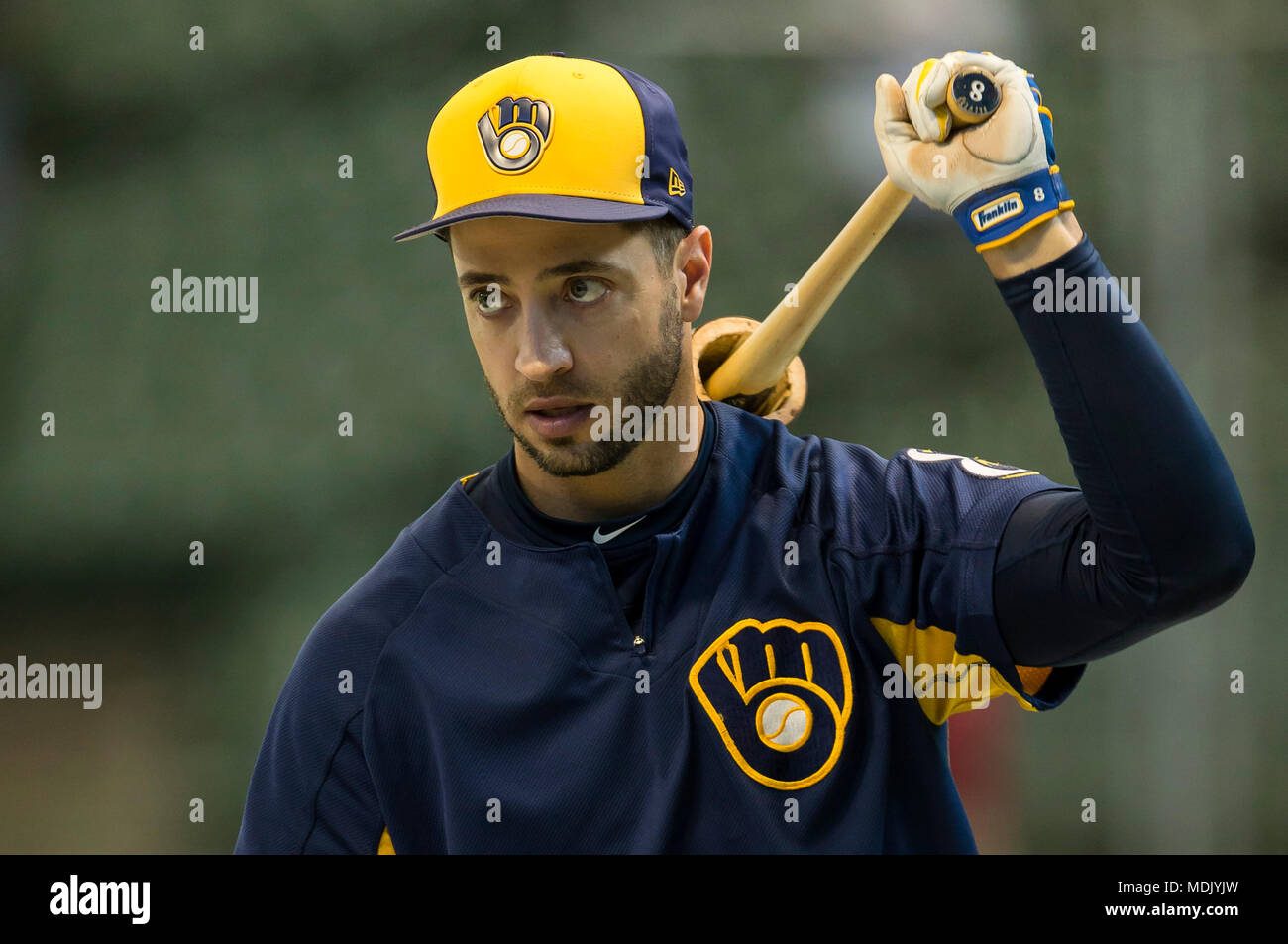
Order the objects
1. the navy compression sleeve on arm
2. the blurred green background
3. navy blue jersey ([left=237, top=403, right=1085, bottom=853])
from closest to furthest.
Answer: the navy compression sleeve on arm
navy blue jersey ([left=237, top=403, right=1085, bottom=853])
the blurred green background

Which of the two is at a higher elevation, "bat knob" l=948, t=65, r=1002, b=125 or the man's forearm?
"bat knob" l=948, t=65, r=1002, b=125

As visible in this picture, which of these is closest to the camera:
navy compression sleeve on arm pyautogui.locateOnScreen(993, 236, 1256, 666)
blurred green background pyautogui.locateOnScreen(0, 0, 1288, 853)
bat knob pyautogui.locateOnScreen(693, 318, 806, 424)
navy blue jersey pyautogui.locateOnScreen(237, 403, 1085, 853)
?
navy compression sleeve on arm pyautogui.locateOnScreen(993, 236, 1256, 666)

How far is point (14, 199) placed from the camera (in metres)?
1.56

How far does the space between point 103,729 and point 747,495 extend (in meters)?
1.17

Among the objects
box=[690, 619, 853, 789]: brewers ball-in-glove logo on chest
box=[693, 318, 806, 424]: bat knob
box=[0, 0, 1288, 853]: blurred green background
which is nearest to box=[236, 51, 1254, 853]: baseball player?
box=[690, 619, 853, 789]: brewers ball-in-glove logo on chest

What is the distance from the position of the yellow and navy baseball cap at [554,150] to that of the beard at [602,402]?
0.06m

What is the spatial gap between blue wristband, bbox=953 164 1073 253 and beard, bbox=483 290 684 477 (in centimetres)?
16

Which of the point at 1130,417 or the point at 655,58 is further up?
the point at 655,58

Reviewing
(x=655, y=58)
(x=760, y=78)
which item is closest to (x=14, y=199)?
(x=655, y=58)

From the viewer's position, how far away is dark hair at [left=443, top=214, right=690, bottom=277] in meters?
0.57

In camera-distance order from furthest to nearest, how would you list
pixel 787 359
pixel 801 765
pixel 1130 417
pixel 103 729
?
pixel 103 729 → pixel 787 359 → pixel 801 765 → pixel 1130 417

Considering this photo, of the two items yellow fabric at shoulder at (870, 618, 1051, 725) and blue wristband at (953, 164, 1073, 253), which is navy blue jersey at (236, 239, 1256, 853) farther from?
blue wristband at (953, 164, 1073, 253)

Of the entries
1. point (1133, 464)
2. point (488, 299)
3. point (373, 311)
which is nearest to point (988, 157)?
point (1133, 464)
